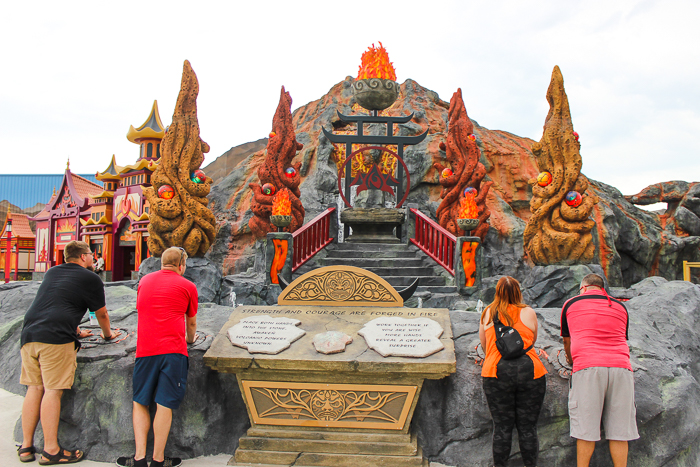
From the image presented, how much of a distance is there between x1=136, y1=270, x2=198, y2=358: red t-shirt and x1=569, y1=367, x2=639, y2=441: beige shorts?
263 centimetres

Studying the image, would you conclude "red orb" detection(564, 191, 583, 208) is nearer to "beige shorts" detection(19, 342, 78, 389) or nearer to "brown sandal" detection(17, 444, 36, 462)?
"beige shorts" detection(19, 342, 78, 389)

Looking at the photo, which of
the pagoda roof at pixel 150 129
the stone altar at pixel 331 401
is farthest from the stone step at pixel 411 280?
the pagoda roof at pixel 150 129

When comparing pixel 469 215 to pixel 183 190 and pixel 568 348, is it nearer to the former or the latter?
pixel 568 348

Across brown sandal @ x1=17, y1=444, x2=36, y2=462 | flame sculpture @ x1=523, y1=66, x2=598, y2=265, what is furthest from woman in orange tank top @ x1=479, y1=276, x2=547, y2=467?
flame sculpture @ x1=523, y1=66, x2=598, y2=265

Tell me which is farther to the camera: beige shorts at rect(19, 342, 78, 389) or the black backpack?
beige shorts at rect(19, 342, 78, 389)

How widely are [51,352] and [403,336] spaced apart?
2.51m

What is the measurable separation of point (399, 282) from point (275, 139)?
17.1 ft

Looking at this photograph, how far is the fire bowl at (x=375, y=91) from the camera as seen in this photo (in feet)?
32.8

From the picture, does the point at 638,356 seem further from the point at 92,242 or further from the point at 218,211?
the point at 92,242

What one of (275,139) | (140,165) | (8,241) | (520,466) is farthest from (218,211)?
(520,466)

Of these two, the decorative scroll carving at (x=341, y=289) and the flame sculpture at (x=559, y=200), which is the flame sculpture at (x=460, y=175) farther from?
the decorative scroll carving at (x=341, y=289)

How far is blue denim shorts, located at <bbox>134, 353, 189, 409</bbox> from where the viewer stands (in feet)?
9.84

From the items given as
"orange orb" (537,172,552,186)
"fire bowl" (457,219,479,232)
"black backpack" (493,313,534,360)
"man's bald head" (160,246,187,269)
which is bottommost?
"black backpack" (493,313,534,360)

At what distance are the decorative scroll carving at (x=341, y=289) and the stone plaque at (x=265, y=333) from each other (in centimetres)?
35
